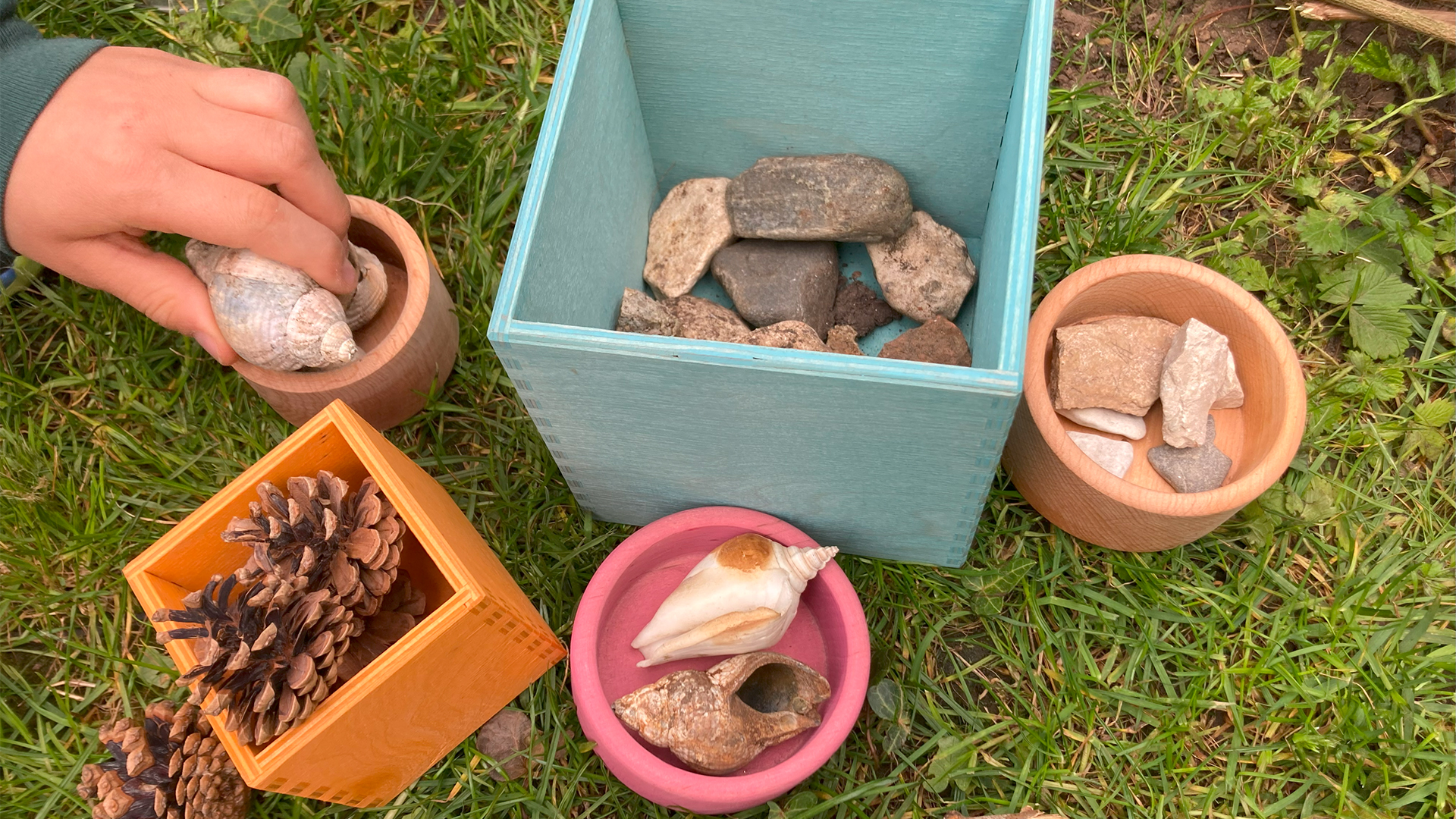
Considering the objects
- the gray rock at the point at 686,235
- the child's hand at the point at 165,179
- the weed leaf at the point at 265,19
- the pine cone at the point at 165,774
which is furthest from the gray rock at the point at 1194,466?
the weed leaf at the point at 265,19

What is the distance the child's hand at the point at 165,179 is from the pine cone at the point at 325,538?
31 cm

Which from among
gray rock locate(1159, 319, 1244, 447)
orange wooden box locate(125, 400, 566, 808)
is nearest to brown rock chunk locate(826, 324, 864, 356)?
gray rock locate(1159, 319, 1244, 447)

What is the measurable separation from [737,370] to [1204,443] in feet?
2.53

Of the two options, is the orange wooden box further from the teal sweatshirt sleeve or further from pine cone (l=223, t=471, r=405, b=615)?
the teal sweatshirt sleeve

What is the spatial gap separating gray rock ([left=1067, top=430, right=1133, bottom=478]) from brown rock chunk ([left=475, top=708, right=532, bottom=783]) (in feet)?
2.91

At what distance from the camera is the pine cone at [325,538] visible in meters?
1.13

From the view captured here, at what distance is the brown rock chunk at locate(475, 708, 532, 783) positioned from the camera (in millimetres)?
1414

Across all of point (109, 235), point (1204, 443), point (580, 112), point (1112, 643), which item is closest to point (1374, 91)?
point (1204, 443)

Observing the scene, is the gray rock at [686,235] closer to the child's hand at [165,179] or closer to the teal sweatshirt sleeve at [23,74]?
the child's hand at [165,179]

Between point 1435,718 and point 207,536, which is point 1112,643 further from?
point 207,536

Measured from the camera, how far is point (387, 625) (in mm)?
1255

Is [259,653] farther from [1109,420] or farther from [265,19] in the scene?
[265,19]

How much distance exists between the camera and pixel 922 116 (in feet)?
4.94

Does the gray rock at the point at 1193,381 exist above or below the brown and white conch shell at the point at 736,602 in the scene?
above
